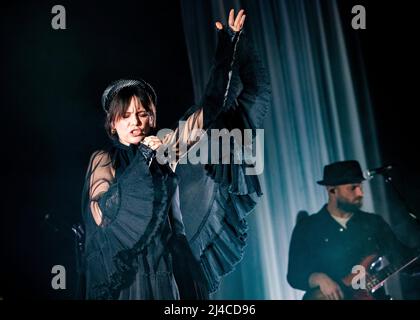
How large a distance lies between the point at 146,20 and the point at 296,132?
967 millimetres

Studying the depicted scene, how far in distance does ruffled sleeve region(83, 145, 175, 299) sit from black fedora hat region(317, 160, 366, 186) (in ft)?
3.61

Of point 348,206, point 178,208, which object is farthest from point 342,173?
point 178,208

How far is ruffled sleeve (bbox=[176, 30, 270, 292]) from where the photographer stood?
192 centimetres

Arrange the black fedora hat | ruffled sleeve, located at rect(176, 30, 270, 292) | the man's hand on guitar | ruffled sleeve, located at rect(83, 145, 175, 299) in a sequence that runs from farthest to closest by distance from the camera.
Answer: the black fedora hat → the man's hand on guitar → ruffled sleeve, located at rect(176, 30, 270, 292) → ruffled sleeve, located at rect(83, 145, 175, 299)

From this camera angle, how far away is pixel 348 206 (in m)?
2.72

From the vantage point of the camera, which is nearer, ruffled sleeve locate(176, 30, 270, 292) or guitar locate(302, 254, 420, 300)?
ruffled sleeve locate(176, 30, 270, 292)

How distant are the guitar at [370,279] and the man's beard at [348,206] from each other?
256 mm

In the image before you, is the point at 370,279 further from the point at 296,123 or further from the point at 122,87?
the point at 122,87

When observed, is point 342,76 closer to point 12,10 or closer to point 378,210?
point 378,210

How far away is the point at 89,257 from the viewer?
72.2 inches

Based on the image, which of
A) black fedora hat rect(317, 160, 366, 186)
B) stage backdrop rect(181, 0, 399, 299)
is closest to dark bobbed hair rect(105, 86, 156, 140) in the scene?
stage backdrop rect(181, 0, 399, 299)

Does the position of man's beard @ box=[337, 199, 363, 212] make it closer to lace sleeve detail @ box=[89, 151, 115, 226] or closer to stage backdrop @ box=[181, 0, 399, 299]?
stage backdrop @ box=[181, 0, 399, 299]

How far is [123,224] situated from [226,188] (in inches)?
18.0

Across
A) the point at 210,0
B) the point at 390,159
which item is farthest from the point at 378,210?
the point at 210,0
